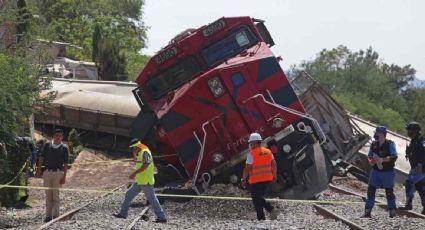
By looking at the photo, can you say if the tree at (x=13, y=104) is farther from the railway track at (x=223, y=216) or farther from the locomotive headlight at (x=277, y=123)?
the locomotive headlight at (x=277, y=123)

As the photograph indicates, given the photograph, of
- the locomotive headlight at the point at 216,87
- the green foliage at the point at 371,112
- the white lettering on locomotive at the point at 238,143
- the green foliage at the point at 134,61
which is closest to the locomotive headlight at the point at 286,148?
the white lettering on locomotive at the point at 238,143

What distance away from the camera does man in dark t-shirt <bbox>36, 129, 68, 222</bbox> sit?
1233 cm

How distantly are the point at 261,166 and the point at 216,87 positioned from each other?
10.6 feet

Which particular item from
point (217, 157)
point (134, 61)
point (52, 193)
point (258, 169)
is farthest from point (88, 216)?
point (134, 61)

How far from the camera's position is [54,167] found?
12445mm

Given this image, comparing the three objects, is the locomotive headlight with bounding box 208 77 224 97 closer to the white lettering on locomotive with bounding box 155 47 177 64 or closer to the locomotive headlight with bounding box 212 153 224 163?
the locomotive headlight with bounding box 212 153 224 163

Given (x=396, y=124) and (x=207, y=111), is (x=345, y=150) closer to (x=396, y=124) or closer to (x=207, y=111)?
(x=207, y=111)

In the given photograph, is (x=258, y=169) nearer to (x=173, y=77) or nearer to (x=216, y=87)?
(x=216, y=87)

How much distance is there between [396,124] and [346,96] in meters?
6.85

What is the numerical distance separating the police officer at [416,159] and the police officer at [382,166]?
105cm

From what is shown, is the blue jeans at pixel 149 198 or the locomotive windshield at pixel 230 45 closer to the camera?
the blue jeans at pixel 149 198

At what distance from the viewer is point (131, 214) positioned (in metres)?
12.9

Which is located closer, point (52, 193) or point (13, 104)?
point (52, 193)

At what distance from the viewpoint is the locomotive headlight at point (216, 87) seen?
560 inches
